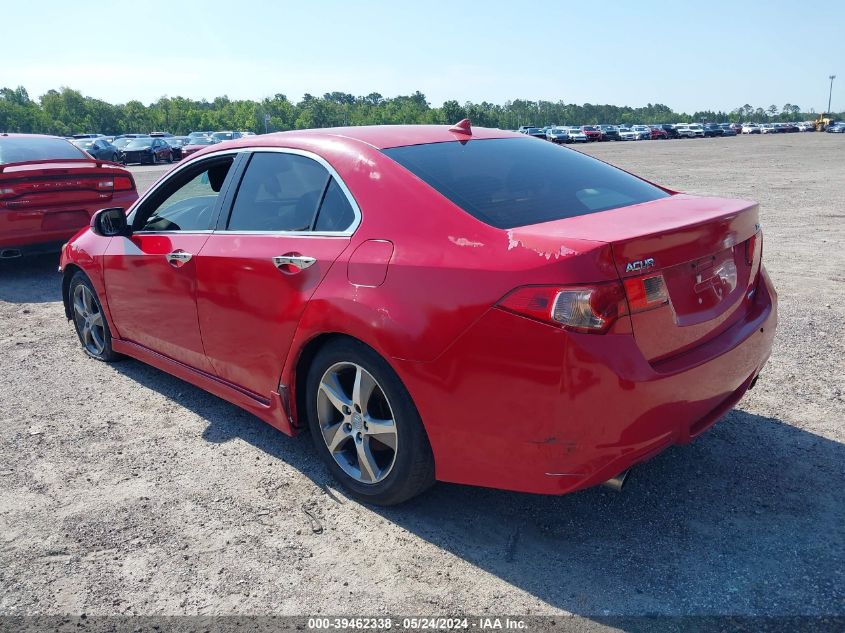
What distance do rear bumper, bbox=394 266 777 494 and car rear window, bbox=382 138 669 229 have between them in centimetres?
57

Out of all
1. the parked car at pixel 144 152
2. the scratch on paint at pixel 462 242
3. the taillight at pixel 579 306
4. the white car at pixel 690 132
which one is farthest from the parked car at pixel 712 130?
the taillight at pixel 579 306

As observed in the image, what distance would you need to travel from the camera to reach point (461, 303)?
2.63 meters

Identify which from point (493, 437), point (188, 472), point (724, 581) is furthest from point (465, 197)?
point (188, 472)

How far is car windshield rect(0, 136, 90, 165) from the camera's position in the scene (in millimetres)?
8352

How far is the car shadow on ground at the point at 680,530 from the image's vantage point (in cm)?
257

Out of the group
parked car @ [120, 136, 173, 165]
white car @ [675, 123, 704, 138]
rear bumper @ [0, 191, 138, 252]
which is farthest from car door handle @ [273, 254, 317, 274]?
white car @ [675, 123, 704, 138]

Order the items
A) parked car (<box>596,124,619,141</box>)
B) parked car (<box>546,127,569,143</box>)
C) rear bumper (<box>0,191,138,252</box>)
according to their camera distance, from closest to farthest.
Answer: rear bumper (<box>0,191,138,252</box>), parked car (<box>546,127,569,143</box>), parked car (<box>596,124,619,141</box>)

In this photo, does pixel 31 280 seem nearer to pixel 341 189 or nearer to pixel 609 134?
pixel 341 189

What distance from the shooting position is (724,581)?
263 cm

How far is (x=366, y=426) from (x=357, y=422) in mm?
65

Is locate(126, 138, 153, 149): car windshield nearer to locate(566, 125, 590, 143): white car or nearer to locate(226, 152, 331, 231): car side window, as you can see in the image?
locate(566, 125, 590, 143): white car

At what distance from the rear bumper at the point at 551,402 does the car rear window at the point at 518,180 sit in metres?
0.57

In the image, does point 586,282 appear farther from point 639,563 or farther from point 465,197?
point 639,563

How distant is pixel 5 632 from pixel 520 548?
1937 millimetres
